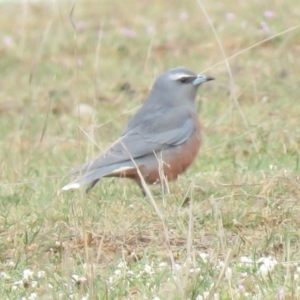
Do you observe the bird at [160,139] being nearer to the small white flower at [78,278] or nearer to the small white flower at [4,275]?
the small white flower at [4,275]

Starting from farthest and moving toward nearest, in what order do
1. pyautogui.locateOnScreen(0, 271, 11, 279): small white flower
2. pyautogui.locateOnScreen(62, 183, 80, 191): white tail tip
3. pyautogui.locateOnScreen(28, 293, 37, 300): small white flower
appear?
pyautogui.locateOnScreen(62, 183, 80, 191): white tail tip, pyautogui.locateOnScreen(0, 271, 11, 279): small white flower, pyautogui.locateOnScreen(28, 293, 37, 300): small white flower

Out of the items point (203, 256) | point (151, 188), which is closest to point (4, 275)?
point (203, 256)

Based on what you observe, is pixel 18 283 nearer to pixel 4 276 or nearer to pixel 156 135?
pixel 4 276

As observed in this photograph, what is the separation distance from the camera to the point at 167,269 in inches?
205

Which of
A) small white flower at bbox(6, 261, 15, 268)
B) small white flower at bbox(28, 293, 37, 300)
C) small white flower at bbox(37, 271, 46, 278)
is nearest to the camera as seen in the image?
small white flower at bbox(28, 293, 37, 300)

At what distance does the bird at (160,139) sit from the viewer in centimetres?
729

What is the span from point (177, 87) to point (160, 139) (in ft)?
1.78

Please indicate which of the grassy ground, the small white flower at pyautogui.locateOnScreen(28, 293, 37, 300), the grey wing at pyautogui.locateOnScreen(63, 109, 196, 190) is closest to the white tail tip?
the grassy ground

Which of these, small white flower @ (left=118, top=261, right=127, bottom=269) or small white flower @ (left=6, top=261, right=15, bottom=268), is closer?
small white flower @ (left=118, top=261, right=127, bottom=269)

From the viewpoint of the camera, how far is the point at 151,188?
7.33m

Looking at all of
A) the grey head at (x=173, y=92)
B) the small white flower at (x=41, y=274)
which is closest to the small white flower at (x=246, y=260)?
the small white flower at (x=41, y=274)

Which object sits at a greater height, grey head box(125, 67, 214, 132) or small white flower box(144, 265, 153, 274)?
small white flower box(144, 265, 153, 274)

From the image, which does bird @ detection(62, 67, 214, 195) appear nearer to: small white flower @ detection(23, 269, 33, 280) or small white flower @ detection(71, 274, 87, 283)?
small white flower @ detection(23, 269, 33, 280)

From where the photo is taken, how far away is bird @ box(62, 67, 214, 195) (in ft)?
23.9
